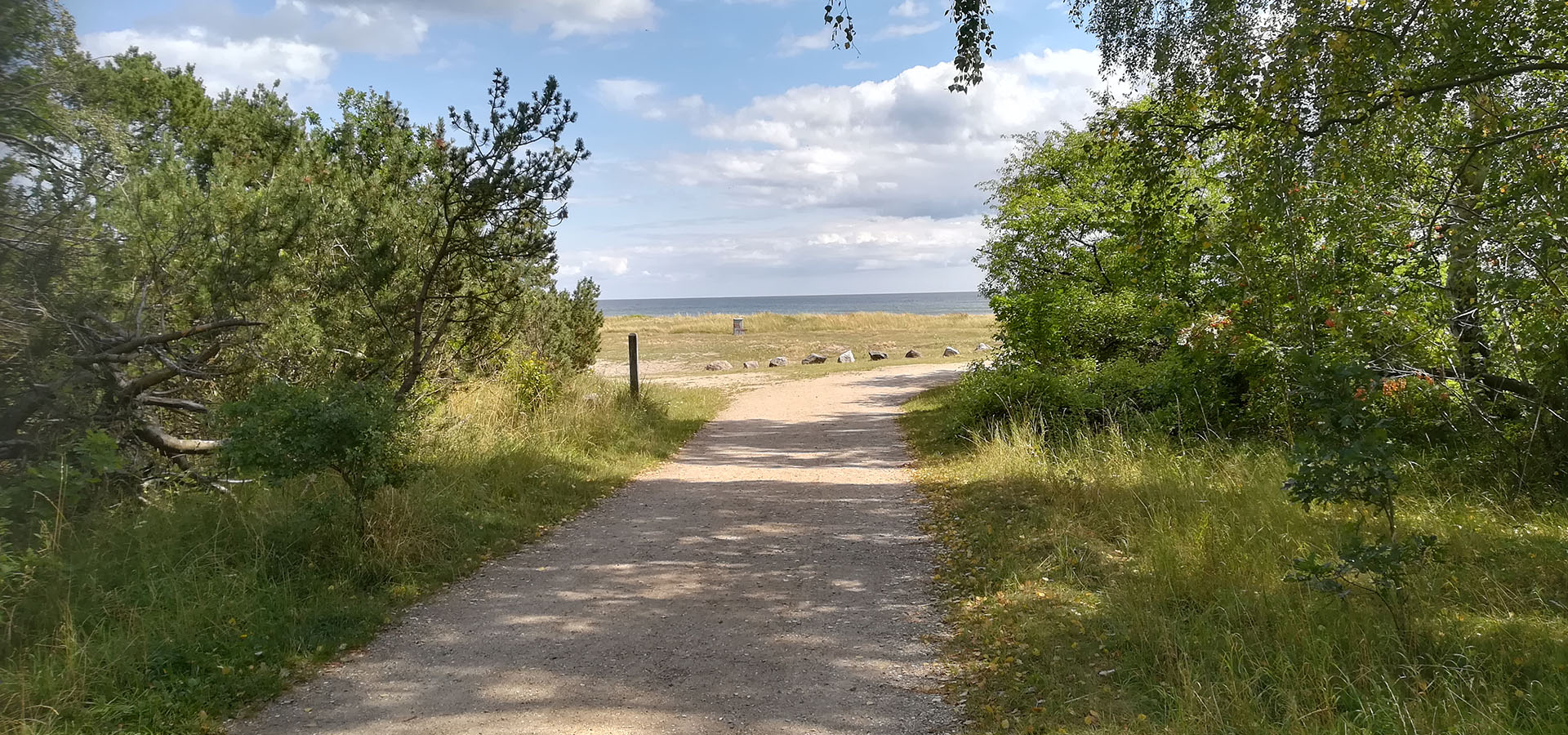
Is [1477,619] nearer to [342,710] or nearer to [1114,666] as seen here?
[1114,666]

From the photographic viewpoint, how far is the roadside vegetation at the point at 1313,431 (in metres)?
3.97

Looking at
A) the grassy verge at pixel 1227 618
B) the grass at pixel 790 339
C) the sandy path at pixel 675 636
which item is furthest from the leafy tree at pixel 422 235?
the grass at pixel 790 339

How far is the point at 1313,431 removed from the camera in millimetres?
4684

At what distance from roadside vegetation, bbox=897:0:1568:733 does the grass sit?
49.2 feet

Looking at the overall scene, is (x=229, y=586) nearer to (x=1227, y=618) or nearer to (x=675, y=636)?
(x=675, y=636)

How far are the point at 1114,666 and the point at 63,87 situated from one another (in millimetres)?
6370

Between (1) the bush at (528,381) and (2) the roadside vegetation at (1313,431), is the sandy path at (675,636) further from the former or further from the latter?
(1) the bush at (528,381)

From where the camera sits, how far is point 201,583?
5.26 meters

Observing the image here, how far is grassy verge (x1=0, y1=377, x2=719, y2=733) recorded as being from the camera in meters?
4.00

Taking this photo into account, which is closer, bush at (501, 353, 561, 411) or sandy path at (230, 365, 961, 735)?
sandy path at (230, 365, 961, 735)

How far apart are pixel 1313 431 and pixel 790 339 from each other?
1503 inches

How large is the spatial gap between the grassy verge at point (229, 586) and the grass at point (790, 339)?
17.7 m

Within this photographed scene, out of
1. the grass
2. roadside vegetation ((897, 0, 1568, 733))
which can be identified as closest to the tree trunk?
roadside vegetation ((897, 0, 1568, 733))

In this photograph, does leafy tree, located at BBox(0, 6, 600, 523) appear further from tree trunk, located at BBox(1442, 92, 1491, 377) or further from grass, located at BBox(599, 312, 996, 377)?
grass, located at BBox(599, 312, 996, 377)
